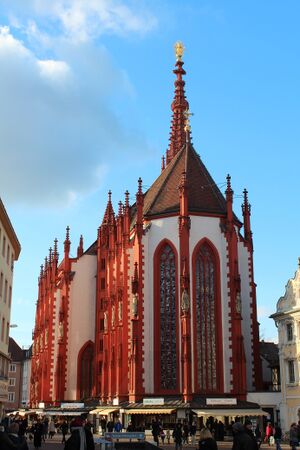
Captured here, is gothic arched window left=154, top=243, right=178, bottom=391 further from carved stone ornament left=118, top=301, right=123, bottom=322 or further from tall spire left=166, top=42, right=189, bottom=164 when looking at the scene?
tall spire left=166, top=42, right=189, bottom=164

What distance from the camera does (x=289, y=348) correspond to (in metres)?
48.7

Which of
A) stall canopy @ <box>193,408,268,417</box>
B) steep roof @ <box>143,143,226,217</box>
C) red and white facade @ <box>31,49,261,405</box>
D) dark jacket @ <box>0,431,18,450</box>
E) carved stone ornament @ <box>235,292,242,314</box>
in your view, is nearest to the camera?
dark jacket @ <box>0,431,18,450</box>

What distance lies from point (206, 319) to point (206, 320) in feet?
0.26

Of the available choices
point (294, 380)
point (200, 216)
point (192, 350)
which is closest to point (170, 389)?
point (192, 350)

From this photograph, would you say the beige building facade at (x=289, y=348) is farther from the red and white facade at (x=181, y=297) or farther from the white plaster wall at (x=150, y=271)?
the white plaster wall at (x=150, y=271)

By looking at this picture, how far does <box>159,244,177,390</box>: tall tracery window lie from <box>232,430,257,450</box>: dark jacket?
1631 inches

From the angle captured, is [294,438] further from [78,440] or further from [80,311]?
[80,311]

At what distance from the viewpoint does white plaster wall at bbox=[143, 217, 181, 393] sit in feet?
172

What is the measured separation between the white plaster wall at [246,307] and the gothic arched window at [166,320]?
6.35 meters

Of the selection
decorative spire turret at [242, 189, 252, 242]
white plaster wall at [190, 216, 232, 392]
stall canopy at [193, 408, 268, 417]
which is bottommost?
stall canopy at [193, 408, 268, 417]

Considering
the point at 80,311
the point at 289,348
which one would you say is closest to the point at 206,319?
the point at 289,348

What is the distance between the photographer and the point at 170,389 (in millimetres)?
51781

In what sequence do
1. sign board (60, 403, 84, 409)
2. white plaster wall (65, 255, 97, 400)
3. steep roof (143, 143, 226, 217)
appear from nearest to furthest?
steep roof (143, 143, 226, 217) → sign board (60, 403, 84, 409) → white plaster wall (65, 255, 97, 400)

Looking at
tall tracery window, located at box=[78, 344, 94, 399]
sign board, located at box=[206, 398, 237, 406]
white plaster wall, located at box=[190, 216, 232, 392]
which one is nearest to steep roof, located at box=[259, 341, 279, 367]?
white plaster wall, located at box=[190, 216, 232, 392]
